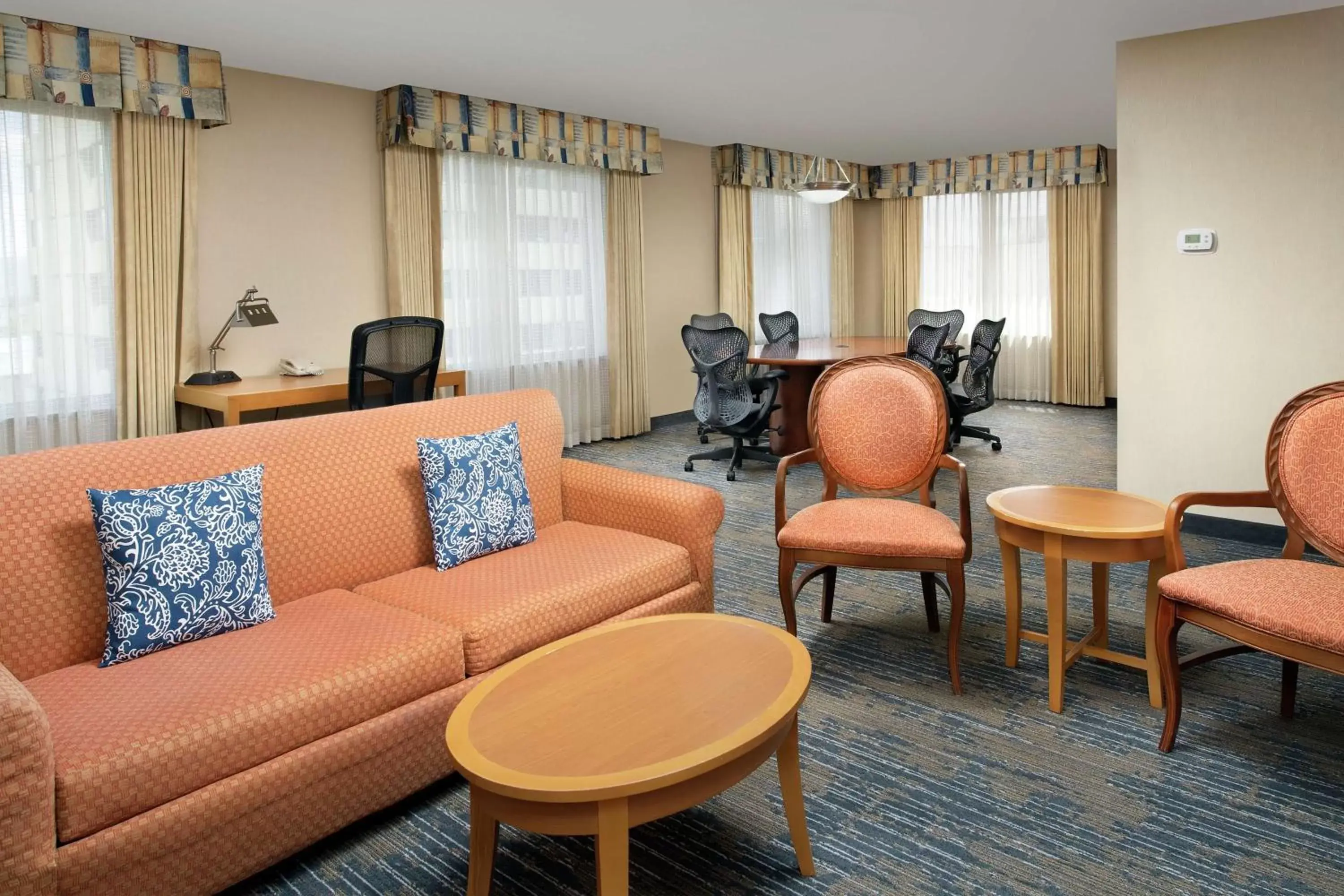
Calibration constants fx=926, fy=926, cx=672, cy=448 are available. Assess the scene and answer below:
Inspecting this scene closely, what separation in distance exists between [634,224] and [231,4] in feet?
12.8

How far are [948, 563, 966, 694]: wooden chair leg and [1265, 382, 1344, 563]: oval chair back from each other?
853 millimetres

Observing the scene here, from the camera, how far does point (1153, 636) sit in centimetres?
269

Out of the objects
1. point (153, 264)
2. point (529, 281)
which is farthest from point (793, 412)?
point (153, 264)

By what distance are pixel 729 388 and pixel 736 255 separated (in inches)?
113

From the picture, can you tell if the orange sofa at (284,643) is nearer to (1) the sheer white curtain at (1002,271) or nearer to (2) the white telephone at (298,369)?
(2) the white telephone at (298,369)

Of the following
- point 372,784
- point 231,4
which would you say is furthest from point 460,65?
point 372,784

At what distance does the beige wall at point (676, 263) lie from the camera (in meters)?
7.89

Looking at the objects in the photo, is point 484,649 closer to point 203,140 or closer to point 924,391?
point 924,391

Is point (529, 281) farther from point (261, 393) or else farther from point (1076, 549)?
point (1076, 549)

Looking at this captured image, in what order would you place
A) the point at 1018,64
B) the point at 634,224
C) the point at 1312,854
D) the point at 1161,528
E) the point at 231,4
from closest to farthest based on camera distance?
the point at 1312,854 < the point at 1161,528 < the point at 231,4 < the point at 1018,64 < the point at 634,224

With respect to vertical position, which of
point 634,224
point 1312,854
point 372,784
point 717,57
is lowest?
point 1312,854

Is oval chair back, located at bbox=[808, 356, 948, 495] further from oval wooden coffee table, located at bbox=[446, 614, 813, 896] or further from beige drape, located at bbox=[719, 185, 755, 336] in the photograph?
beige drape, located at bbox=[719, 185, 755, 336]

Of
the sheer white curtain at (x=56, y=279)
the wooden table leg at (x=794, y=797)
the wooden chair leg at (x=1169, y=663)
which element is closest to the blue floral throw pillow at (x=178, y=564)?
the wooden table leg at (x=794, y=797)

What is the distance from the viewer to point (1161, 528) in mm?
2500
